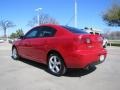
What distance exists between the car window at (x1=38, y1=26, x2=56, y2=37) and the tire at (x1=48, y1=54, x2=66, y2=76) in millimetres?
712

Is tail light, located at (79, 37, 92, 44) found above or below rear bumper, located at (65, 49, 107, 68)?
above

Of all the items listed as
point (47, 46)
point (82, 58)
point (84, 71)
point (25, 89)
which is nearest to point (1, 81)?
point (25, 89)

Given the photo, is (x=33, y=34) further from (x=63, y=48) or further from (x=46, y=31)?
(x=63, y=48)

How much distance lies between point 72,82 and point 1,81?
1957 millimetres

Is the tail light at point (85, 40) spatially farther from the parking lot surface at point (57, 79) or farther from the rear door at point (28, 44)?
the rear door at point (28, 44)

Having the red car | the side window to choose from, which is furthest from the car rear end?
the side window

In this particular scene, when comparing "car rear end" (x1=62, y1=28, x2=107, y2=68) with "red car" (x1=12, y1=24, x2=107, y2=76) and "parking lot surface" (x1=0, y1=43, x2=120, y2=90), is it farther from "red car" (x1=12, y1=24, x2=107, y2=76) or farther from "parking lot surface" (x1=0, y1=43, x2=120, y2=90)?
"parking lot surface" (x1=0, y1=43, x2=120, y2=90)

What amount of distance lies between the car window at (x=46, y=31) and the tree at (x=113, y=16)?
2379 cm

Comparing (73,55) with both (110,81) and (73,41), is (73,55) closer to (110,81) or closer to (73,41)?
(73,41)

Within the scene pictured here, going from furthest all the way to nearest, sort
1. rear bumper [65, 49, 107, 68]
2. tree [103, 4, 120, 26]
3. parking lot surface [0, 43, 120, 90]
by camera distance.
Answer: tree [103, 4, 120, 26], rear bumper [65, 49, 107, 68], parking lot surface [0, 43, 120, 90]

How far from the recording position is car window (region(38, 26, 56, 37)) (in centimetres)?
743

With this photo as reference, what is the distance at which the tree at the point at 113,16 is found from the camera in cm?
3028

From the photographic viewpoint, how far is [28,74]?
720cm

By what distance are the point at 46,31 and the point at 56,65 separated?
130 cm
